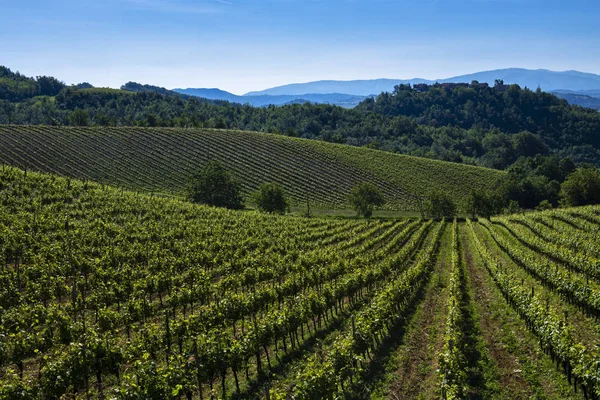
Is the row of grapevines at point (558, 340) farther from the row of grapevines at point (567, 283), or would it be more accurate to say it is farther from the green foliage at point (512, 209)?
the green foliage at point (512, 209)

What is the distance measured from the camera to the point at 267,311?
25000mm

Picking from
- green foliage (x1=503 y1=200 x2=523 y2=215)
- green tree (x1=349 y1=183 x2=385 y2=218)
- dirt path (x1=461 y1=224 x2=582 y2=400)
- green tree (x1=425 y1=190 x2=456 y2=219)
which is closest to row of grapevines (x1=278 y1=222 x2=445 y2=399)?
dirt path (x1=461 y1=224 x2=582 y2=400)

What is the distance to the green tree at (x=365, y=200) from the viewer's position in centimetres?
8012

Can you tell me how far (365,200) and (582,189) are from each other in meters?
46.2

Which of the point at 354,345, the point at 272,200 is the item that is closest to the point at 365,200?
the point at 272,200

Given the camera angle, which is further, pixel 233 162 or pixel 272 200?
pixel 233 162

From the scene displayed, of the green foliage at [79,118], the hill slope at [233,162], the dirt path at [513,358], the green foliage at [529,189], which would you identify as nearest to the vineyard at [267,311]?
the dirt path at [513,358]

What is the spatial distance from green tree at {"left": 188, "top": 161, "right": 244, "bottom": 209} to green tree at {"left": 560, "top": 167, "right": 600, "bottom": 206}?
68846 millimetres

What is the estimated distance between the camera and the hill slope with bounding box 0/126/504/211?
90.9m

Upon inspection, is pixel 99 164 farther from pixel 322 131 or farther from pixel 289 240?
pixel 322 131

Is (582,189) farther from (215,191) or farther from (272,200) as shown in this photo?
(215,191)

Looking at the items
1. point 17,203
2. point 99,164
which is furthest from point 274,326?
point 99,164

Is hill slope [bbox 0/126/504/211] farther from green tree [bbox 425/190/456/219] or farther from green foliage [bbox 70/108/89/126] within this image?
green foliage [bbox 70/108/89/126]

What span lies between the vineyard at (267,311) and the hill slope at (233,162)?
132ft
